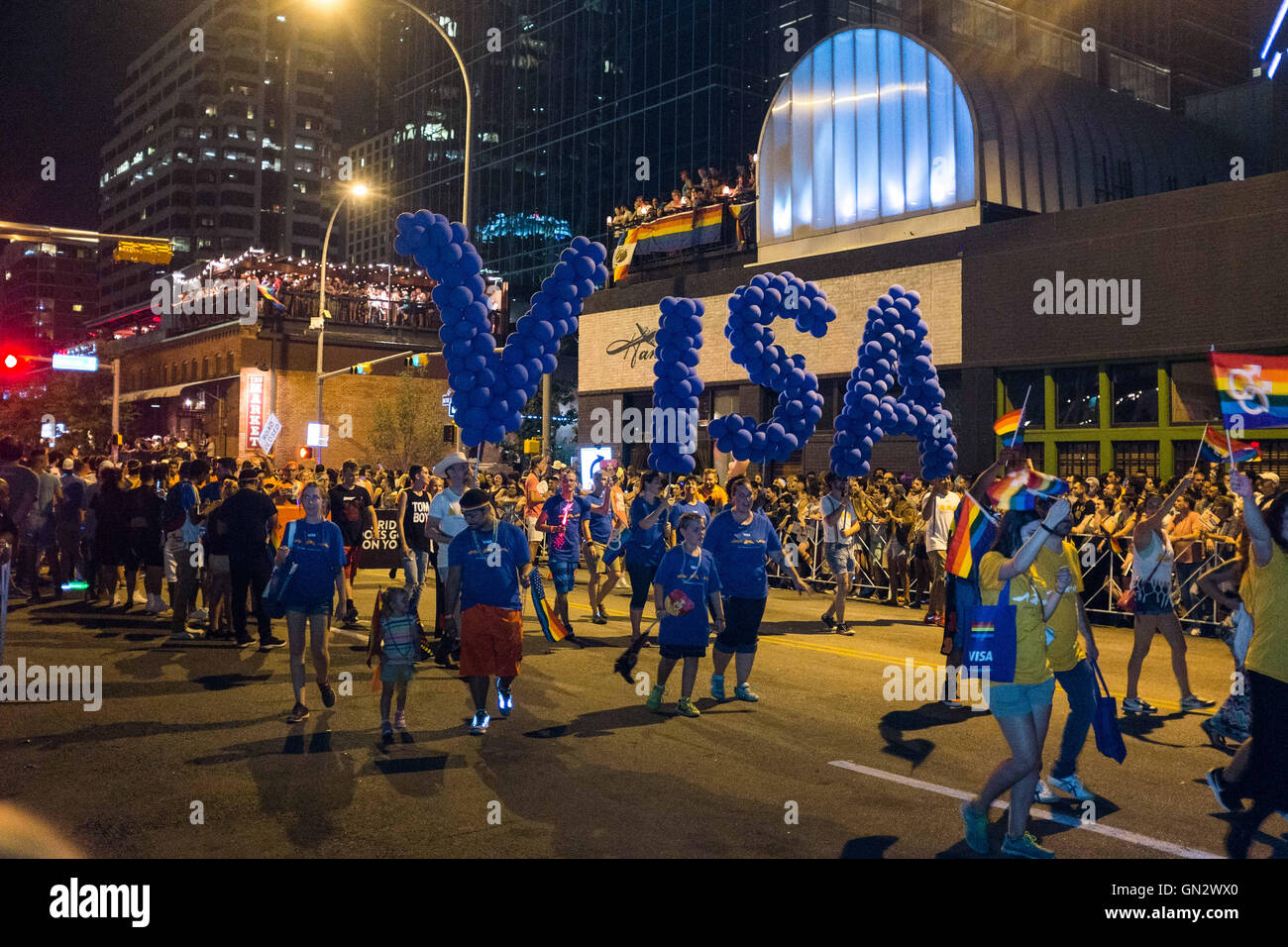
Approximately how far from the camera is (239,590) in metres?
10.6

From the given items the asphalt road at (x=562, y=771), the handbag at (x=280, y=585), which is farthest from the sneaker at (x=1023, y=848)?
the handbag at (x=280, y=585)

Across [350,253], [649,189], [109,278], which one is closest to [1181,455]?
[649,189]

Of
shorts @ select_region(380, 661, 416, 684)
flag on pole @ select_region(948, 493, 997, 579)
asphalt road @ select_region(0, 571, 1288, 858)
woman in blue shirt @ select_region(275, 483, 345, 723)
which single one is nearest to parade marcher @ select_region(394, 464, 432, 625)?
asphalt road @ select_region(0, 571, 1288, 858)

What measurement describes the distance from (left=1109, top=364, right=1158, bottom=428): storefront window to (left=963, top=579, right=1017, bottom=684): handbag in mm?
18567

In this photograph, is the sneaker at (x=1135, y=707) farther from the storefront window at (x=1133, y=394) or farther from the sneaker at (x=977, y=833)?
the storefront window at (x=1133, y=394)

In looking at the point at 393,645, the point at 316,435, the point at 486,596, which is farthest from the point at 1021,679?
the point at 316,435

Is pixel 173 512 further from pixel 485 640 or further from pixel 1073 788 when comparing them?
pixel 1073 788

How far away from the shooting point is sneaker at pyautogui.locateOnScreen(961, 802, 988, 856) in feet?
17.8

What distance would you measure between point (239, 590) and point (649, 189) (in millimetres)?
56681

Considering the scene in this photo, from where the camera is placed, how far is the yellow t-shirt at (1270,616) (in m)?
5.35

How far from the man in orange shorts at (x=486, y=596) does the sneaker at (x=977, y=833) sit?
143 inches

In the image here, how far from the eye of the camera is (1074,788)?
21.3 feet
